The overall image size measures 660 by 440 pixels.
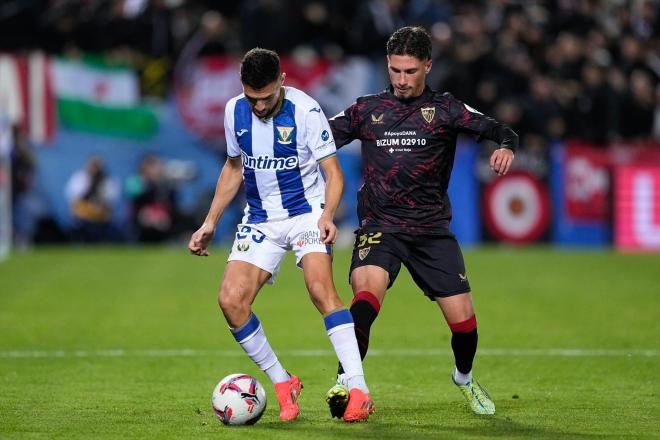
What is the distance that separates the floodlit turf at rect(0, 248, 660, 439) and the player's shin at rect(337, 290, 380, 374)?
1.54 feet

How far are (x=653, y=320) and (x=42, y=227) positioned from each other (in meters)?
12.9

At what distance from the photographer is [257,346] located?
783 centimetres

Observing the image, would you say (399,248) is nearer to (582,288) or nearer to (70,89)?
(582,288)

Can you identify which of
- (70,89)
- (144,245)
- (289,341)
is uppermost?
(70,89)

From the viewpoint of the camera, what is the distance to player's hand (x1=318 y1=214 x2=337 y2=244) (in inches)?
299

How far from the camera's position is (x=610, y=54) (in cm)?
2492

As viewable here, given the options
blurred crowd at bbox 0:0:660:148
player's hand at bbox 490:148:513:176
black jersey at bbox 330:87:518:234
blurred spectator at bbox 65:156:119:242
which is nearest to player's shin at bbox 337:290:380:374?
black jersey at bbox 330:87:518:234

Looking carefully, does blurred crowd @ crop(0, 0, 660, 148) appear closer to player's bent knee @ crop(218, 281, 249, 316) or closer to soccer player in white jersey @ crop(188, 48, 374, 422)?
soccer player in white jersey @ crop(188, 48, 374, 422)

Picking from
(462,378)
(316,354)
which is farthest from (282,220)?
(316,354)

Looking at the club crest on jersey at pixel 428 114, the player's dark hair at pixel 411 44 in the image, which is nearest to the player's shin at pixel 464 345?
the club crest on jersey at pixel 428 114

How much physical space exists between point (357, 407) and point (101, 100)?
53.5 feet

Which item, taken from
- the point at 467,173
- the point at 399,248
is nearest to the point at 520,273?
the point at 467,173

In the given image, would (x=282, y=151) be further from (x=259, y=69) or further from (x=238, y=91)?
(x=238, y=91)

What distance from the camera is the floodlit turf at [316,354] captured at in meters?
7.61
